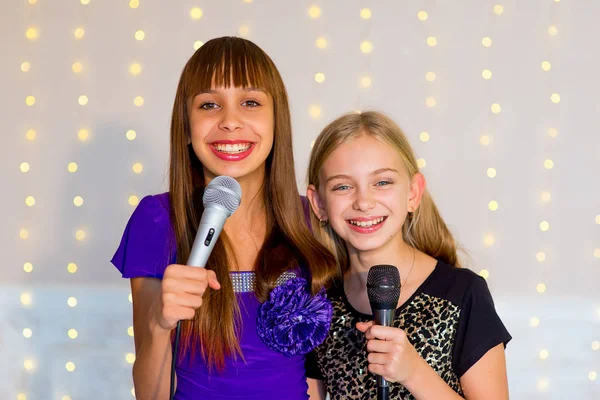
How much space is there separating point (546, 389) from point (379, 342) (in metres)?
1.61

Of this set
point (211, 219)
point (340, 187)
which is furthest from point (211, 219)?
point (340, 187)

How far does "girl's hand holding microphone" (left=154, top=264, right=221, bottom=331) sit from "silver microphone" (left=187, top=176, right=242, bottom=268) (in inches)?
0.6

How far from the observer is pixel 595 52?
2605mm

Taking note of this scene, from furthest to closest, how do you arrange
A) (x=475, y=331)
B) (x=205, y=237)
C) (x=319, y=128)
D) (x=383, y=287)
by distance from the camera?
(x=319, y=128) → (x=475, y=331) → (x=383, y=287) → (x=205, y=237)

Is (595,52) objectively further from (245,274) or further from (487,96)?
(245,274)

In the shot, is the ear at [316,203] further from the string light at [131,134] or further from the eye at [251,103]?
the string light at [131,134]

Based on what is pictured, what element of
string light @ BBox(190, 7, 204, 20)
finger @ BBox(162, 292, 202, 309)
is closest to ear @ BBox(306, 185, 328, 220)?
finger @ BBox(162, 292, 202, 309)

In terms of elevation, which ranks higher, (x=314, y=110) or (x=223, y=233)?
(x=314, y=110)

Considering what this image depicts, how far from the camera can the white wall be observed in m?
2.57

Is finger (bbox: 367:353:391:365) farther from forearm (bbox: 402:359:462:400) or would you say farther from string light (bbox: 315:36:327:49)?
string light (bbox: 315:36:327:49)

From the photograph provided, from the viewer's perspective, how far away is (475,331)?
58.9 inches

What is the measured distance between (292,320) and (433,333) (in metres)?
0.28

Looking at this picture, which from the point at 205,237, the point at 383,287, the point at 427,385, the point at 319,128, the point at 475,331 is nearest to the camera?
the point at 205,237

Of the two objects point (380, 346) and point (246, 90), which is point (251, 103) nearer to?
point (246, 90)
